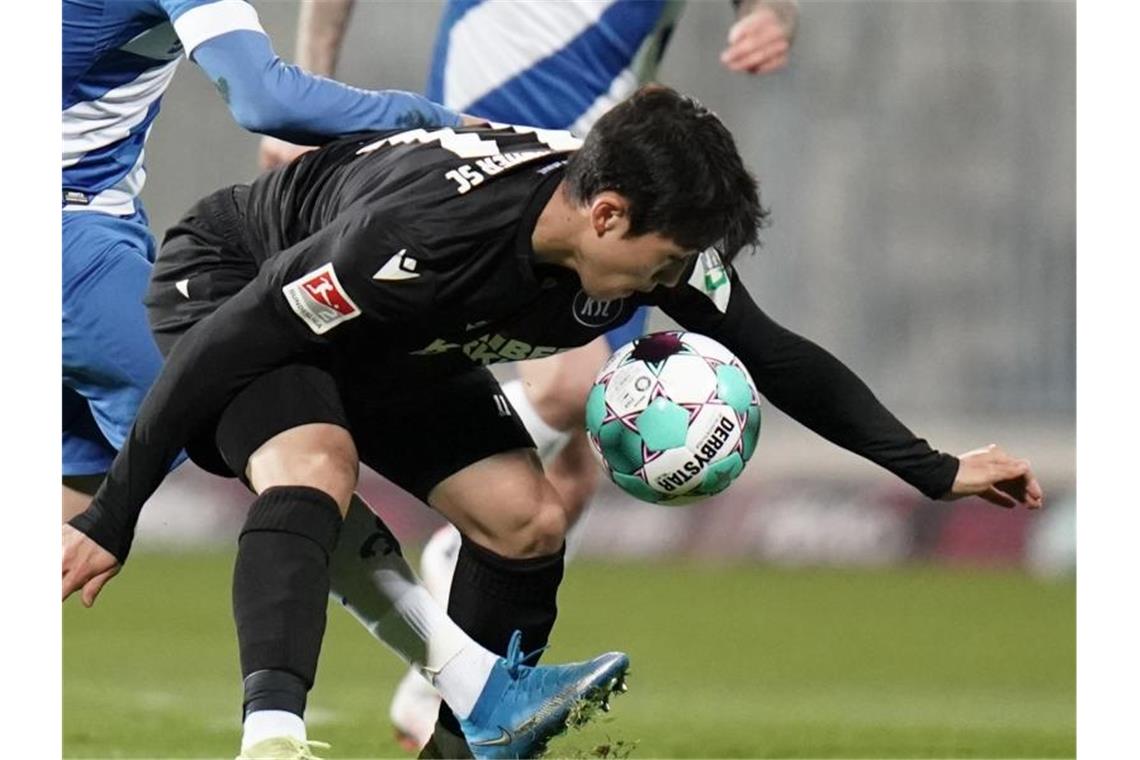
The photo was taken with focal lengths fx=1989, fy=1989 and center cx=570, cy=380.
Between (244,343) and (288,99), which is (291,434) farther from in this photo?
(288,99)

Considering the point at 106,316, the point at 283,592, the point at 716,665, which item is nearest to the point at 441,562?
the point at 106,316

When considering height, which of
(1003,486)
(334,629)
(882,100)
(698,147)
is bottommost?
(334,629)

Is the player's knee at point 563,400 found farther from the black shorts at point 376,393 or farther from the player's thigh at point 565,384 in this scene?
the black shorts at point 376,393

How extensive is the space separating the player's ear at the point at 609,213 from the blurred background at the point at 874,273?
10.5 m

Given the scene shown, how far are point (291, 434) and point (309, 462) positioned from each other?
0.23 feet

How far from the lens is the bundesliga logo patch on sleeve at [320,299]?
3.72 m

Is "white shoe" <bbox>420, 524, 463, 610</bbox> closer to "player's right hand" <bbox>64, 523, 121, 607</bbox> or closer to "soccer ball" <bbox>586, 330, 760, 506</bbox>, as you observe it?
"soccer ball" <bbox>586, 330, 760, 506</bbox>

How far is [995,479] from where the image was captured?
4.19 metres

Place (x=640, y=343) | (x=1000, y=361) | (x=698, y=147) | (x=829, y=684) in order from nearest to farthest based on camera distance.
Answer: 1. (x=698, y=147)
2. (x=640, y=343)
3. (x=829, y=684)
4. (x=1000, y=361)

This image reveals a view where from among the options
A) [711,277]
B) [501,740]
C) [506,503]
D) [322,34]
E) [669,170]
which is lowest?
[501,740]
